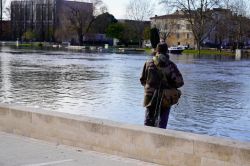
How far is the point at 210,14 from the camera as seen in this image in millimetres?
109000

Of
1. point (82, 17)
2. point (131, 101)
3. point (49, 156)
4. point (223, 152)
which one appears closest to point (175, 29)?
point (82, 17)

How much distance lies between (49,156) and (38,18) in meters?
141

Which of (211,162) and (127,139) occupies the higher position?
(127,139)

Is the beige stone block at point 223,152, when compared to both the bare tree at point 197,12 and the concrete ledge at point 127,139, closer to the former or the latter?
the concrete ledge at point 127,139

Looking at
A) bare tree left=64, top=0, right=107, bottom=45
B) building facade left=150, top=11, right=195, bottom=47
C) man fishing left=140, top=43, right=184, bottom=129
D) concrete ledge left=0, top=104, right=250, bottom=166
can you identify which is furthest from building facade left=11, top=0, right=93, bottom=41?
man fishing left=140, top=43, right=184, bottom=129

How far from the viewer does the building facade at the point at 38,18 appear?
141 metres

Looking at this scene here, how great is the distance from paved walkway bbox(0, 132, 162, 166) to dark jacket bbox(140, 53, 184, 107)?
1.60 meters

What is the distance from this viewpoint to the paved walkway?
7.89 m

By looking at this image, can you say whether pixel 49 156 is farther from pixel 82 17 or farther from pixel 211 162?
pixel 82 17

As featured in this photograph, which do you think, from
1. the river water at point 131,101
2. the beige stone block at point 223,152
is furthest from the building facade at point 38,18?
the beige stone block at point 223,152

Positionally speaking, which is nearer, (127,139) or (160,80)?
(127,139)

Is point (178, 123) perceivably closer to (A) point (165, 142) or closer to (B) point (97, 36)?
(A) point (165, 142)

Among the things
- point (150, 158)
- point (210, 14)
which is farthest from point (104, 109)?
point (210, 14)

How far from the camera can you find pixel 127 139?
8.47 metres
